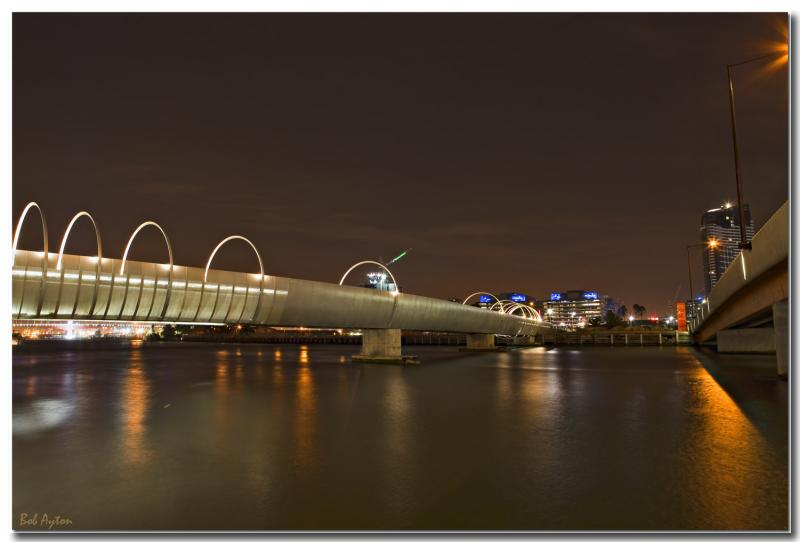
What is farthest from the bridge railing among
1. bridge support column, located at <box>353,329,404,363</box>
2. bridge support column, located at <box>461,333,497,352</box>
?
bridge support column, located at <box>461,333,497,352</box>

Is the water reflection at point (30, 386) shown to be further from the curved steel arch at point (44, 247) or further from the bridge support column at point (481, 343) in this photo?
the bridge support column at point (481, 343)

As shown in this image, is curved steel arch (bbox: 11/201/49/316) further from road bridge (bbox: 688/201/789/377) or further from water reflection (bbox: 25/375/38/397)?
road bridge (bbox: 688/201/789/377)

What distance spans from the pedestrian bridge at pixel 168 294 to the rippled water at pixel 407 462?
16.1ft

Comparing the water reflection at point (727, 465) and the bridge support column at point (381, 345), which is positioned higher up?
the bridge support column at point (381, 345)

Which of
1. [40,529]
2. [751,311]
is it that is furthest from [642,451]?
[751,311]

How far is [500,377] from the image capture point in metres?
42.2

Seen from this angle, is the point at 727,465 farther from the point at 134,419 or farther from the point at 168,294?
the point at 168,294

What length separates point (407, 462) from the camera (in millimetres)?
14258

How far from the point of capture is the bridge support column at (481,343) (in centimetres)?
9944

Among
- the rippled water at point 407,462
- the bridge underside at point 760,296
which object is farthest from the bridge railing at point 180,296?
the bridge underside at point 760,296

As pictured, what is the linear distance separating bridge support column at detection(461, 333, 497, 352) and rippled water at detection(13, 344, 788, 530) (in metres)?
70.6

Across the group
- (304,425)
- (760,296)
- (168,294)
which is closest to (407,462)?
(304,425)

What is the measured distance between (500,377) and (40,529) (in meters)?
35.4
